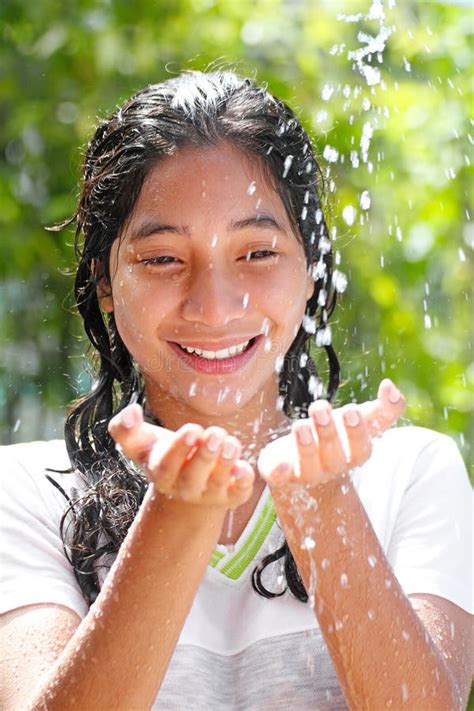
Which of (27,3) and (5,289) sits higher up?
(27,3)

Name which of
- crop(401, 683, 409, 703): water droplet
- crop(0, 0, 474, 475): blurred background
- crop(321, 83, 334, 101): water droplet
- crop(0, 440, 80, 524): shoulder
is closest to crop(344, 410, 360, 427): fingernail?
crop(401, 683, 409, 703): water droplet

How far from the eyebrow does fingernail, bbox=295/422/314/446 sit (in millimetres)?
536

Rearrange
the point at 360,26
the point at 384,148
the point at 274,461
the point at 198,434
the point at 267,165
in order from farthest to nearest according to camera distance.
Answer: the point at 360,26 → the point at 384,148 → the point at 267,165 → the point at 274,461 → the point at 198,434

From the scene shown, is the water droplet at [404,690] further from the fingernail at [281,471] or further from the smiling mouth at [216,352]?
the smiling mouth at [216,352]

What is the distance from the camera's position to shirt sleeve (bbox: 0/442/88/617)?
1.65 m

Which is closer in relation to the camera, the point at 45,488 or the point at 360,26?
the point at 45,488

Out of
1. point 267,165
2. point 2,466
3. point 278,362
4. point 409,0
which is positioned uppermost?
point 409,0

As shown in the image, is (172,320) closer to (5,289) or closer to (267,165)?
(267,165)

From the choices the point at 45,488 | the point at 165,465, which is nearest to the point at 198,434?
the point at 165,465

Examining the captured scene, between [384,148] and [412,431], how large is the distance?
5.84ft

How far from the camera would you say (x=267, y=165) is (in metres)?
1.84

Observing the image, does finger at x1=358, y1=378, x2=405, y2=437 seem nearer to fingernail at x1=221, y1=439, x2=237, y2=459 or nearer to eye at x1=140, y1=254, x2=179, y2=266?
fingernail at x1=221, y1=439, x2=237, y2=459

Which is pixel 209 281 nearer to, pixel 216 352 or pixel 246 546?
pixel 216 352

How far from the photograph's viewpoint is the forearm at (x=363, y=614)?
4.69ft
